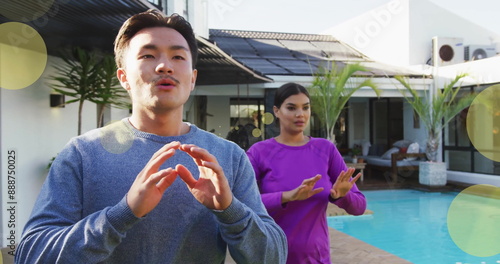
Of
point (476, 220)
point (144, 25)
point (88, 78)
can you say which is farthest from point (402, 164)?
point (144, 25)

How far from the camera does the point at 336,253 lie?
5.48 metres

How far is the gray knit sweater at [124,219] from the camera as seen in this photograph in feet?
3.29

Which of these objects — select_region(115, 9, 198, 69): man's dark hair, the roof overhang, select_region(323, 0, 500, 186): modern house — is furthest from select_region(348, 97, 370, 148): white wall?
select_region(115, 9, 198, 69): man's dark hair

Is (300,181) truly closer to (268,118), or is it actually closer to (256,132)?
(268,118)

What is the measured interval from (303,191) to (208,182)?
1.13m

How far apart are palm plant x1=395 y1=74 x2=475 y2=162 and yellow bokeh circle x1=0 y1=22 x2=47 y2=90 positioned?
9373 millimetres

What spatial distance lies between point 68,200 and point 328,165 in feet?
5.63

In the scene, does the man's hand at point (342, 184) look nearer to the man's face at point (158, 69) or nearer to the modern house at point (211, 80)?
the man's face at point (158, 69)

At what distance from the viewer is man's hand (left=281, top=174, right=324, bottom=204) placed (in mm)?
2120

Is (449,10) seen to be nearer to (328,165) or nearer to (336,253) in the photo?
(336,253)

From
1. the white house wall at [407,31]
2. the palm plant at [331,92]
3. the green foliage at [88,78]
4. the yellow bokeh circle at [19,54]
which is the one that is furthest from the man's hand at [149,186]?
the white house wall at [407,31]

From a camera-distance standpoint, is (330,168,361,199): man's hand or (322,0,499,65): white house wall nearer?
(330,168,361,199): man's hand

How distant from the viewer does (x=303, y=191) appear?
2.15 metres

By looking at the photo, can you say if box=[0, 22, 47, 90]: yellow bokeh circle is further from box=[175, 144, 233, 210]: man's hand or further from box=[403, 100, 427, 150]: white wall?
box=[403, 100, 427, 150]: white wall
